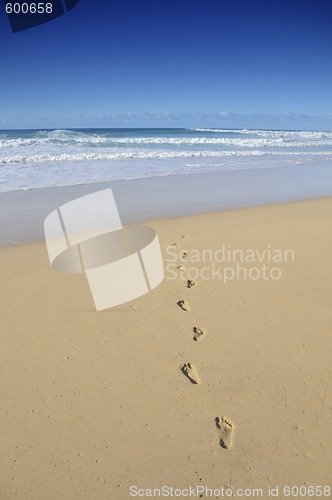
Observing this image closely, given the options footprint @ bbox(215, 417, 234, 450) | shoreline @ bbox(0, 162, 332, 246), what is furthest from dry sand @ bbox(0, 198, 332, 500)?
shoreline @ bbox(0, 162, 332, 246)

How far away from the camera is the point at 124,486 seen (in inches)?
58.0

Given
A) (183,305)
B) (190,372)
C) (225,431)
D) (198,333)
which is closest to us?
(225,431)

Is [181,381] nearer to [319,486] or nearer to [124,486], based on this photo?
[124,486]

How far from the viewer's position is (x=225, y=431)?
1.68 metres

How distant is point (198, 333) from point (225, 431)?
793mm

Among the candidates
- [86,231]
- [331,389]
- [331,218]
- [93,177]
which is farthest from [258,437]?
[93,177]

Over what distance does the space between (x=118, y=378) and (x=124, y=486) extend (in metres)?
0.61

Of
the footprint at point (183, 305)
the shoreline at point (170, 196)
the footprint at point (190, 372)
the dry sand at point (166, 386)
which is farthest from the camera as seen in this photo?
the shoreline at point (170, 196)

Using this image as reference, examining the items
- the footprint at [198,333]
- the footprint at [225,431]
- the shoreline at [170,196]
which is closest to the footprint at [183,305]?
the footprint at [198,333]

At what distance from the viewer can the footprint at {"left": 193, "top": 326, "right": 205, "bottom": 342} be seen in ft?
7.74

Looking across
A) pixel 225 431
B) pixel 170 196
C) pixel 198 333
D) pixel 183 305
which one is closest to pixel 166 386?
pixel 225 431

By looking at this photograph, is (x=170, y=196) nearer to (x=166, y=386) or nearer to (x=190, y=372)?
(x=190, y=372)

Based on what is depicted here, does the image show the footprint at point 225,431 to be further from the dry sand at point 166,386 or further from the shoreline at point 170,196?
the shoreline at point 170,196

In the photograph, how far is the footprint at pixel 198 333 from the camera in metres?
2.36
